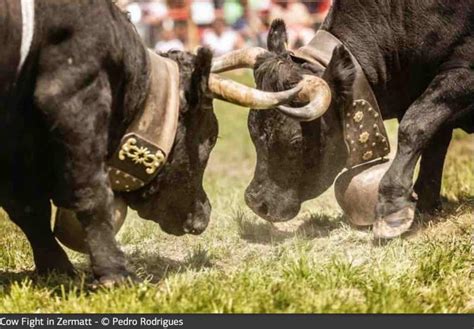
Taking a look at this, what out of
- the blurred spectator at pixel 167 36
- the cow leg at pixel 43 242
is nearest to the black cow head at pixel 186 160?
the cow leg at pixel 43 242

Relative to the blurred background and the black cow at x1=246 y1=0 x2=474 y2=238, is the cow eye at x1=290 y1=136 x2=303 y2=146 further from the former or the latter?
the blurred background

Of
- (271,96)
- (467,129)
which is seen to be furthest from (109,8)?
(467,129)

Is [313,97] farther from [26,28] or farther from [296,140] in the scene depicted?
[26,28]

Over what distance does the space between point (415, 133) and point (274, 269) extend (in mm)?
1469

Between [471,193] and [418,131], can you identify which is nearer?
[418,131]

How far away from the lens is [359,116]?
6773 mm

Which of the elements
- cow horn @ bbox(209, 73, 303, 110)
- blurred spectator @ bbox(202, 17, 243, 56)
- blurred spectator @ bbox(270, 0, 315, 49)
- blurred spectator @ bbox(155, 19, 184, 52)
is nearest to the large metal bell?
cow horn @ bbox(209, 73, 303, 110)

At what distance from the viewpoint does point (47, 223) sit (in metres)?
6.07

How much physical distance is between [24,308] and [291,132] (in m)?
2.31

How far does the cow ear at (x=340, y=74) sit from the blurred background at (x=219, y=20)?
972cm

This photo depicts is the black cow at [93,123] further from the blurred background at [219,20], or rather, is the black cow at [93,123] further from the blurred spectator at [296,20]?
the blurred background at [219,20]

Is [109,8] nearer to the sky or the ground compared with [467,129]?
nearer to the sky

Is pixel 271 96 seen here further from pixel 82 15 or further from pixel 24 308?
pixel 24 308

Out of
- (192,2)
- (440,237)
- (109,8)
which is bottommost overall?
(192,2)
